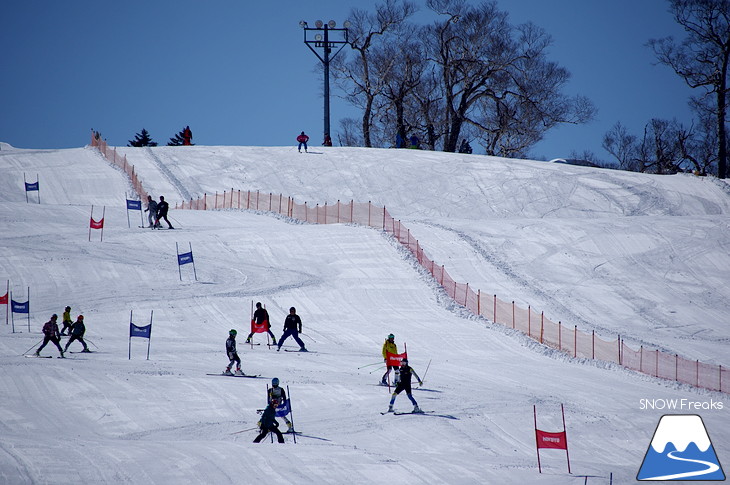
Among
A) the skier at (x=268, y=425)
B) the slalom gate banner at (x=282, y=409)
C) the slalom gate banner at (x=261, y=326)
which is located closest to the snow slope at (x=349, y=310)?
the skier at (x=268, y=425)

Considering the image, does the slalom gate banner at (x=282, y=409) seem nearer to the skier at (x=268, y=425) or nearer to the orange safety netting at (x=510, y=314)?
the skier at (x=268, y=425)

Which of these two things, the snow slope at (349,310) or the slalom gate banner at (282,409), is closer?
the snow slope at (349,310)

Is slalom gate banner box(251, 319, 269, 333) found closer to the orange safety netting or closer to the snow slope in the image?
the snow slope

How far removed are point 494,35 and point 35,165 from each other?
134 feet

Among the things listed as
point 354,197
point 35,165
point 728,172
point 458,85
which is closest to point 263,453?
point 354,197

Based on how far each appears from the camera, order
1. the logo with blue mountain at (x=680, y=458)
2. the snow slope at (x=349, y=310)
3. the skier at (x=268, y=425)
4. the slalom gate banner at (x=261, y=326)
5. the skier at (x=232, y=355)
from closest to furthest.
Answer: the logo with blue mountain at (x=680, y=458)
the snow slope at (x=349, y=310)
the skier at (x=268, y=425)
the skier at (x=232, y=355)
the slalom gate banner at (x=261, y=326)

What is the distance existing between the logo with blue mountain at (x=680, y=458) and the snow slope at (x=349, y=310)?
475 millimetres

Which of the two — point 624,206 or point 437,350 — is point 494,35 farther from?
point 437,350

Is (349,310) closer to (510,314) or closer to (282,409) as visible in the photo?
(510,314)

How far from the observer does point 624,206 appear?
49.9 m

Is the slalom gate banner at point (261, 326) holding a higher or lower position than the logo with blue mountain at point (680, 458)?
higher

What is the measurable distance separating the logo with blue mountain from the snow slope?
0.47 meters

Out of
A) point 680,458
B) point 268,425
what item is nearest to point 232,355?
point 268,425

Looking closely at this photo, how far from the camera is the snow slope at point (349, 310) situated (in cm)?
1393
